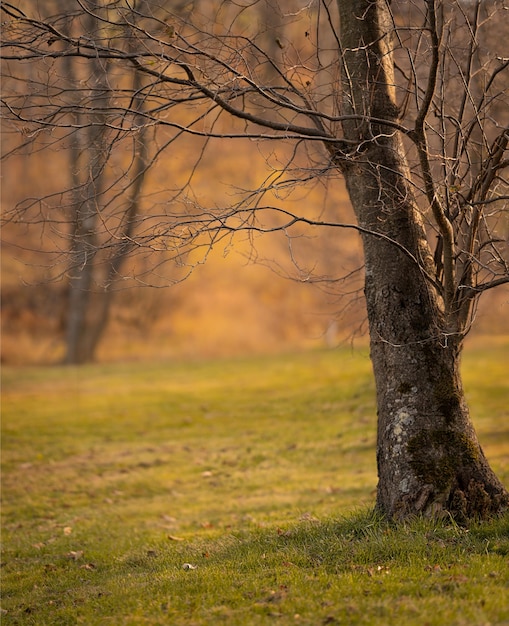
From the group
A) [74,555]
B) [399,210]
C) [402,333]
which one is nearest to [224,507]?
[74,555]

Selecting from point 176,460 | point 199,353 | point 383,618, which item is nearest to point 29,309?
point 199,353

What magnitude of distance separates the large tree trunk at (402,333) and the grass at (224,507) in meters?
0.37

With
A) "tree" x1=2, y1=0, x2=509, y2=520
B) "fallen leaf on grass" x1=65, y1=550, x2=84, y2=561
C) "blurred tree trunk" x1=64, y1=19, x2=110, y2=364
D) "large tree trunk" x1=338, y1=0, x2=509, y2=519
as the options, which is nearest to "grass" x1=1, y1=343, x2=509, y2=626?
"fallen leaf on grass" x1=65, y1=550, x2=84, y2=561

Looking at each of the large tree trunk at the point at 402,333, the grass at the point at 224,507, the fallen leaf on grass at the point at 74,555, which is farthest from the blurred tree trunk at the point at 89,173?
the fallen leaf on grass at the point at 74,555

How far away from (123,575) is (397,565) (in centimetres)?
234

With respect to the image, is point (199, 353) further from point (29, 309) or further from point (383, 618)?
point (383, 618)

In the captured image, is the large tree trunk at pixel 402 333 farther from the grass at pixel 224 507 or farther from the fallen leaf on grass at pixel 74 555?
the fallen leaf on grass at pixel 74 555

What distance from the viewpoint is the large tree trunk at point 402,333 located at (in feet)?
19.7

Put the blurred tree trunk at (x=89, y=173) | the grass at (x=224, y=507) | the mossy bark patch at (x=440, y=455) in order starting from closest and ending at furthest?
the grass at (x=224, y=507) → the blurred tree trunk at (x=89, y=173) → the mossy bark patch at (x=440, y=455)

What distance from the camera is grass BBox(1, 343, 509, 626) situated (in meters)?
4.77

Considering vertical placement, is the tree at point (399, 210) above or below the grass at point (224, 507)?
above

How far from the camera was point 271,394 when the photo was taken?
55.6ft

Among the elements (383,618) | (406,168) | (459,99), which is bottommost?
(383,618)

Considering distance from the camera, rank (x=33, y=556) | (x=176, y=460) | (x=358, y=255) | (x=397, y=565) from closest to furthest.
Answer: (x=397, y=565) → (x=33, y=556) → (x=176, y=460) → (x=358, y=255)
